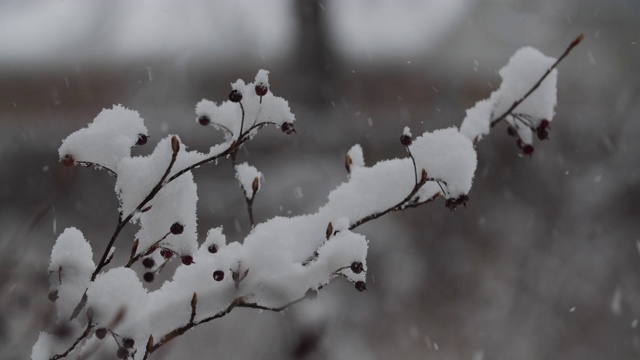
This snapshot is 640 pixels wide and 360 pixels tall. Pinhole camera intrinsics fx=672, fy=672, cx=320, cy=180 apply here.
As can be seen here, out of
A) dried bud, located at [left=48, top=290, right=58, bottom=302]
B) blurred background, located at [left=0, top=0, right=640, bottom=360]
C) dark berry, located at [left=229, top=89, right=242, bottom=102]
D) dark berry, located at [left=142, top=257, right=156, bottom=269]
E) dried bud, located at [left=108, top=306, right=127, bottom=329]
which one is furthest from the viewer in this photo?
blurred background, located at [left=0, top=0, right=640, bottom=360]

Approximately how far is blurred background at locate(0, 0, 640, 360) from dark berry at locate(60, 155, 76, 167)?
4.3 inches

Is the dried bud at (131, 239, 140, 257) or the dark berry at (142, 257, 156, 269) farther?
the dark berry at (142, 257, 156, 269)

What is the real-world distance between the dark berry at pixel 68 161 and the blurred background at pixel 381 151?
0.11 m

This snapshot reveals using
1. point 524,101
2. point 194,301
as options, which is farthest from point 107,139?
point 524,101

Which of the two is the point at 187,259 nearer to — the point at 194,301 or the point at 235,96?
the point at 194,301

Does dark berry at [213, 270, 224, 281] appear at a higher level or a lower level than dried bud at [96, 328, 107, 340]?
lower

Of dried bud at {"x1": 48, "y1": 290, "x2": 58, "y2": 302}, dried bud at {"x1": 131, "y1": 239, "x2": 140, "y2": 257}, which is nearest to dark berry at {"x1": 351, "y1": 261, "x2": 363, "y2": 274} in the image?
dried bud at {"x1": 131, "y1": 239, "x2": 140, "y2": 257}

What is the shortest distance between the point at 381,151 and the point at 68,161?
558 cm

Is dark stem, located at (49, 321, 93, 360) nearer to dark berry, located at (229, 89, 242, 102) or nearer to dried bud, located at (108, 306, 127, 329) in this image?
dried bud, located at (108, 306, 127, 329)

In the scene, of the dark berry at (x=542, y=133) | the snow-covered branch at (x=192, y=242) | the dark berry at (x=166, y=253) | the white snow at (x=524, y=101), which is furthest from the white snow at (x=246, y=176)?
the dark berry at (x=542, y=133)

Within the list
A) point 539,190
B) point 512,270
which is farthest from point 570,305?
point 539,190

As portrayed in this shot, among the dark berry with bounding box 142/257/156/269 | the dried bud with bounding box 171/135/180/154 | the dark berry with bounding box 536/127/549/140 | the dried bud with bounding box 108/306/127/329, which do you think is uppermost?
the dried bud with bounding box 171/135/180/154

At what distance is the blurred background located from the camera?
4.29 metres

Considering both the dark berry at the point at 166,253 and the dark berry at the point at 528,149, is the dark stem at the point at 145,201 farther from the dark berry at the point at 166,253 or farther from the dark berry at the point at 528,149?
the dark berry at the point at 528,149
